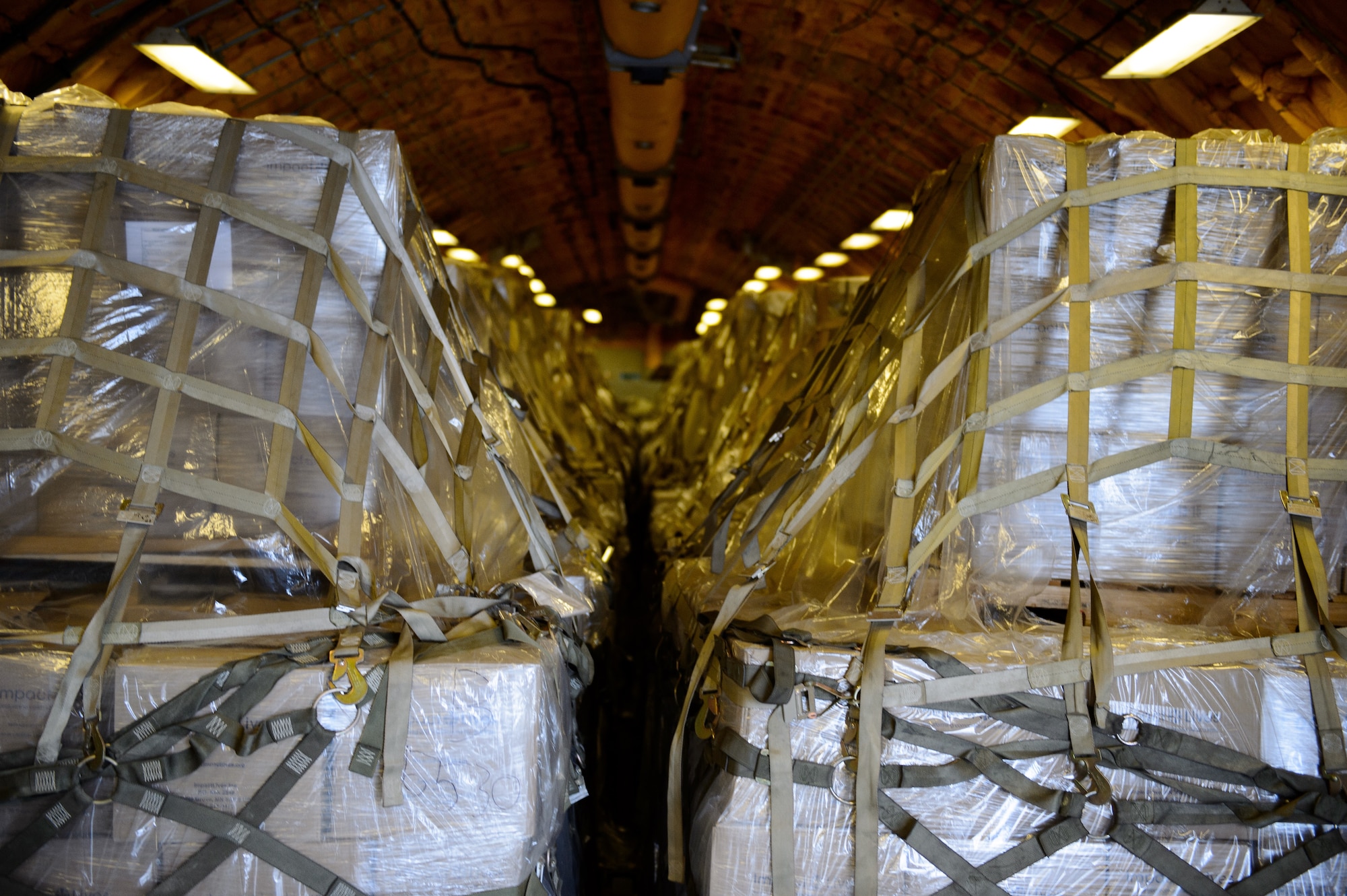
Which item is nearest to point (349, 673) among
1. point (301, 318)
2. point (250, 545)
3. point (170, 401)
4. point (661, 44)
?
point (250, 545)

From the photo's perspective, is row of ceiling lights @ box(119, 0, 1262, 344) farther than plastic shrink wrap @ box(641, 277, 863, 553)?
No

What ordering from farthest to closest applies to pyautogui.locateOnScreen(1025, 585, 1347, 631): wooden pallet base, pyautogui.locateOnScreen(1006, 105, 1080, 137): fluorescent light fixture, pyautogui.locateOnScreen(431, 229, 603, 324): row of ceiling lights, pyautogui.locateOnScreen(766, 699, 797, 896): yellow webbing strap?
pyautogui.locateOnScreen(431, 229, 603, 324): row of ceiling lights < pyautogui.locateOnScreen(1006, 105, 1080, 137): fluorescent light fixture < pyautogui.locateOnScreen(1025, 585, 1347, 631): wooden pallet base < pyautogui.locateOnScreen(766, 699, 797, 896): yellow webbing strap

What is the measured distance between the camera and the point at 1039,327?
2576 millimetres

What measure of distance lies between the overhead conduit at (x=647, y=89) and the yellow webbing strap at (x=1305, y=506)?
2.87 m

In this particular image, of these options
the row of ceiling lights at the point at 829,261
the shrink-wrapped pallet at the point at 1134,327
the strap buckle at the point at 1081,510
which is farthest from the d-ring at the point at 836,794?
the row of ceiling lights at the point at 829,261

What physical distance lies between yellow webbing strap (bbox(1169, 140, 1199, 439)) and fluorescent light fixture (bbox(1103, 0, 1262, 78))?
1.71m

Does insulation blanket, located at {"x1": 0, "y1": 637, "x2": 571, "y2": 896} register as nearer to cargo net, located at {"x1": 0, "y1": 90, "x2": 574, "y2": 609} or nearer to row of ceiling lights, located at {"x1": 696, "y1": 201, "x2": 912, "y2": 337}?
cargo net, located at {"x1": 0, "y1": 90, "x2": 574, "y2": 609}

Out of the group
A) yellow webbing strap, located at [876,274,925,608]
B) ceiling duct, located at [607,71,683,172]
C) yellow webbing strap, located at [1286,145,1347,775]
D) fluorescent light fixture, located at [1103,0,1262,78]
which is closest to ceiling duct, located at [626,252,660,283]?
ceiling duct, located at [607,71,683,172]

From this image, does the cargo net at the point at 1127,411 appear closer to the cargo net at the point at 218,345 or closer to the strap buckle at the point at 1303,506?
the strap buckle at the point at 1303,506

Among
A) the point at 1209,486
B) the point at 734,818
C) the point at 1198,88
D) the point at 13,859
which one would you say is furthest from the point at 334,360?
the point at 1198,88

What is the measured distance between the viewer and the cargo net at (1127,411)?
2393mm

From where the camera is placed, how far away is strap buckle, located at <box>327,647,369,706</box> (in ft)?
7.15

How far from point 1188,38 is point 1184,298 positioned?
230cm

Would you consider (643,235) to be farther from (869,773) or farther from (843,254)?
(869,773)
